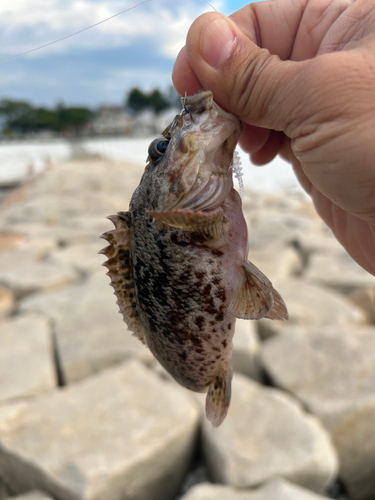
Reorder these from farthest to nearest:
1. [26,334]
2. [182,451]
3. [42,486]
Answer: [26,334] → [182,451] → [42,486]

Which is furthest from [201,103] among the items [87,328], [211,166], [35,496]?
[87,328]

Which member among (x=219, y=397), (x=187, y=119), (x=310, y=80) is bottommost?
(x=219, y=397)

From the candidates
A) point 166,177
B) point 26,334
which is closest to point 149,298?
point 166,177

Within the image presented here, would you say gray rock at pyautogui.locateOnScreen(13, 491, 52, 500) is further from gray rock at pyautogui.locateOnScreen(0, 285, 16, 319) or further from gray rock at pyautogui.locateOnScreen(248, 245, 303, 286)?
gray rock at pyautogui.locateOnScreen(248, 245, 303, 286)

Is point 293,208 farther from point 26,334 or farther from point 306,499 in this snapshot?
point 306,499

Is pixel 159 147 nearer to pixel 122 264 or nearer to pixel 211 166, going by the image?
pixel 211 166
